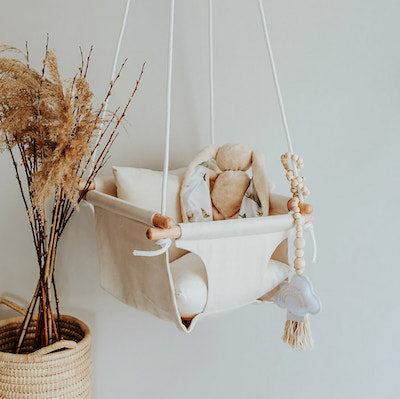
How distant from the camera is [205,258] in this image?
1195mm

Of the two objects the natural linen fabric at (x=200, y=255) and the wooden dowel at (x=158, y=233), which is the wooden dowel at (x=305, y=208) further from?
the wooden dowel at (x=158, y=233)

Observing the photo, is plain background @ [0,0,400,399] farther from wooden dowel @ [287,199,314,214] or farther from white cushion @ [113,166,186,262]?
wooden dowel @ [287,199,314,214]

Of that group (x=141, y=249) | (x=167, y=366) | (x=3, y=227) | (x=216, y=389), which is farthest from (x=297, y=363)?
(x=3, y=227)

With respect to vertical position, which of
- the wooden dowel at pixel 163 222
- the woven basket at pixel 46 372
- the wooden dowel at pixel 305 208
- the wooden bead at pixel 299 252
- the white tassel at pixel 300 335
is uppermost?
the wooden dowel at pixel 163 222

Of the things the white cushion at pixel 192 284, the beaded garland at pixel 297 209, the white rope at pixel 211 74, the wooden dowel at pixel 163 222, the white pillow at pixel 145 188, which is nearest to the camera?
the wooden dowel at pixel 163 222

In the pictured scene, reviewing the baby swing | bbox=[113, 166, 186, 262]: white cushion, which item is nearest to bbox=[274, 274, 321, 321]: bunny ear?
the baby swing

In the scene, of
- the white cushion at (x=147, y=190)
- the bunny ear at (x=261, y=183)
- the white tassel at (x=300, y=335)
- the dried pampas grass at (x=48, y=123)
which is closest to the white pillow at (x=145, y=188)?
the white cushion at (x=147, y=190)

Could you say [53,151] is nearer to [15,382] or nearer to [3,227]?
[3,227]

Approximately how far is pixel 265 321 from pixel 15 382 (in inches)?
38.7

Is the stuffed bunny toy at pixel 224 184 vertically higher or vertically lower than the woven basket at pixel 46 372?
higher

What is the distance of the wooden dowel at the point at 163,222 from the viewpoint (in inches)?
42.9

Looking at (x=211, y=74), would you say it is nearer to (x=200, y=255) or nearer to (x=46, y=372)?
(x=200, y=255)

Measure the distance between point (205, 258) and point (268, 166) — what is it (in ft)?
2.55

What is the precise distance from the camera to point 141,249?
4.10 feet
